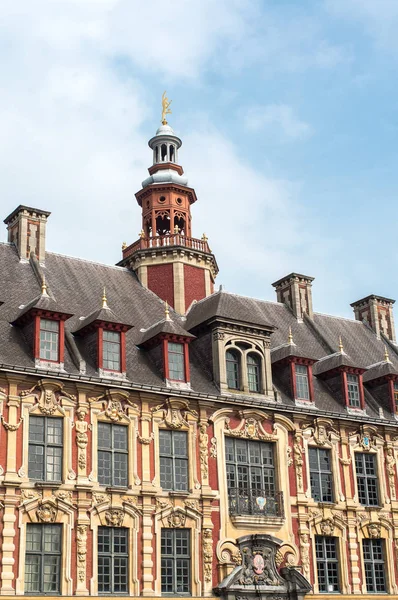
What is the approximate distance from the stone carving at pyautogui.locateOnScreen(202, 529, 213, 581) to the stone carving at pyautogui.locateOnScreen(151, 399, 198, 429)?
3.91m

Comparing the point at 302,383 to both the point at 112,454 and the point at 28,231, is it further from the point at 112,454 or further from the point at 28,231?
the point at 28,231

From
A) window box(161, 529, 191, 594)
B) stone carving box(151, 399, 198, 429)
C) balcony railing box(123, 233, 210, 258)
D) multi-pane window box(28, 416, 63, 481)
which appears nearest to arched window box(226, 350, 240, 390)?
stone carving box(151, 399, 198, 429)

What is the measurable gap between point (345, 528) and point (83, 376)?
12.3 meters

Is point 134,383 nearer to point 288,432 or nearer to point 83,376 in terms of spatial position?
point 83,376

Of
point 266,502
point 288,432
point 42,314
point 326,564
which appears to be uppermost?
point 42,314

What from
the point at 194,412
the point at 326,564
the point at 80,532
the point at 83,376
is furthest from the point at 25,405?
the point at 326,564

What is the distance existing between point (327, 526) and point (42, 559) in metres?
11.7

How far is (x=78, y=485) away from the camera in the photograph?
1128 inches

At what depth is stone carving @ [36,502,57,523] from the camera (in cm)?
2773

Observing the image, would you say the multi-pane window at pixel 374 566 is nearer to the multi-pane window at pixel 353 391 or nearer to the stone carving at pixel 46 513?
the multi-pane window at pixel 353 391

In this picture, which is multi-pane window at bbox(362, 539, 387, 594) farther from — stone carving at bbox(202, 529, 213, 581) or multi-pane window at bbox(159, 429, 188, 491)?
multi-pane window at bbox(159, 429, 188, 491)

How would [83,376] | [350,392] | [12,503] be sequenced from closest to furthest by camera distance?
[12,503] < [83,376] < [350,392]

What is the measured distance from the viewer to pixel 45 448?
28.8 metres

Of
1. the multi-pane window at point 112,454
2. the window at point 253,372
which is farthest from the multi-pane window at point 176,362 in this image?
the multi-pane window at point 112,454
